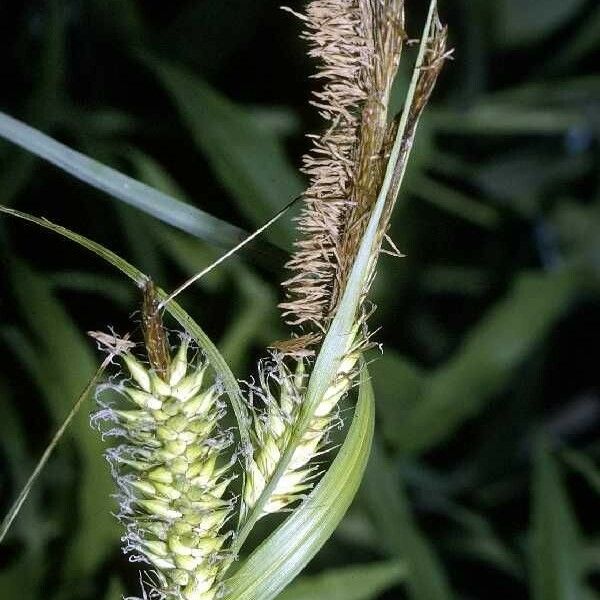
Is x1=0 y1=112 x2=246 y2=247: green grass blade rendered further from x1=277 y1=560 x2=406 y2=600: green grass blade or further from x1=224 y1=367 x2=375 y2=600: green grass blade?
x1=277 y1=560 x2=406 y2=600: green grass blade

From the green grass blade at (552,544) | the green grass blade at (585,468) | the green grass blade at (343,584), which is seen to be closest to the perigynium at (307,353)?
the green grass blade at (343,584)

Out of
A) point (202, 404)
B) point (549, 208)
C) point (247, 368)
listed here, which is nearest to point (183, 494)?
point (202, 404)

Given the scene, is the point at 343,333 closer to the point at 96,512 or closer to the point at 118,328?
the point at 96,512

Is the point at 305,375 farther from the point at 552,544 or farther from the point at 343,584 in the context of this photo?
the point at 552,544

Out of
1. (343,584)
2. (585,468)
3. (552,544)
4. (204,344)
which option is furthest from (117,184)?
(552,544)

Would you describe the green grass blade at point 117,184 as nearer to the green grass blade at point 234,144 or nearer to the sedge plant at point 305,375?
the sedge plant at point 305,375

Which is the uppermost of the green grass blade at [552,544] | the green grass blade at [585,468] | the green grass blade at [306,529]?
the green grass blade at [306,529]
